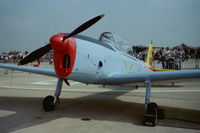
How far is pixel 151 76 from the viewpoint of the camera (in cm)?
466

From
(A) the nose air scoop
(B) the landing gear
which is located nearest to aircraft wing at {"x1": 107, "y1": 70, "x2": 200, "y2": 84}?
(B) the landing gear

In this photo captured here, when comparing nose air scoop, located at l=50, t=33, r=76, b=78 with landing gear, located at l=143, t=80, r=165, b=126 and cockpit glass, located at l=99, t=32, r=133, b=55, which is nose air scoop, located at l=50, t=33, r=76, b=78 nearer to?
cockpit glass, located at l=99, t=32, r=133, b=55

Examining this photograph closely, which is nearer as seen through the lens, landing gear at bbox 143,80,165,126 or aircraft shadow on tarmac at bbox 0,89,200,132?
landing gear at bbox 143,80,165,126

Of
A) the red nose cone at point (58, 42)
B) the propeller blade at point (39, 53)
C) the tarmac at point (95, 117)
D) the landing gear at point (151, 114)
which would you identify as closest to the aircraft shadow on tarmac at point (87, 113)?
the tarmac at point (95, 117)

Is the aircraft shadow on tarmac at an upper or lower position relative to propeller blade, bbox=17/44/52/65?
lower

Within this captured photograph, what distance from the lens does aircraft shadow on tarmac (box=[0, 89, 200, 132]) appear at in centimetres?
418

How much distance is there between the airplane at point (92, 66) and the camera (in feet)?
13.3

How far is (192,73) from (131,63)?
2.36 meters

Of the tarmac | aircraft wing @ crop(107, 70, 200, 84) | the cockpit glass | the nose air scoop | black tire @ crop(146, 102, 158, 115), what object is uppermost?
the cockpit glass

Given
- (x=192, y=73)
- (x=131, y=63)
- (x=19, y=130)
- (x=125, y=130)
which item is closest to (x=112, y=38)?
(x=131, y=63)

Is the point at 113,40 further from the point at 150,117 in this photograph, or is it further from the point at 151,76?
the point at 150,117

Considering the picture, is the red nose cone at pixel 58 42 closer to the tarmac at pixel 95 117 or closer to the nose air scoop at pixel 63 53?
the nose air scoop at pixel 63 53

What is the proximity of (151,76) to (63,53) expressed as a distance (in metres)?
2.06

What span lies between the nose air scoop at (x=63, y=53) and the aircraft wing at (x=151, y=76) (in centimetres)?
125
